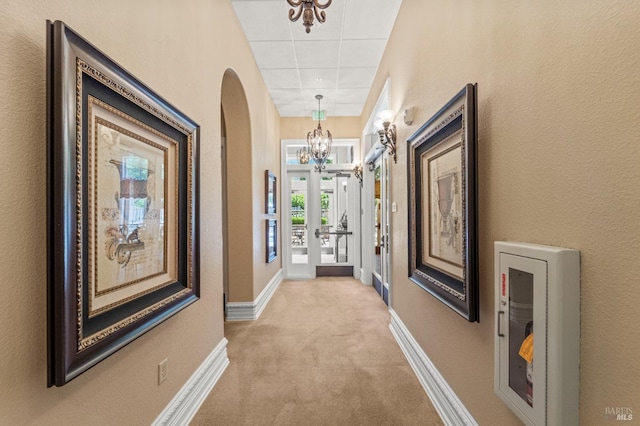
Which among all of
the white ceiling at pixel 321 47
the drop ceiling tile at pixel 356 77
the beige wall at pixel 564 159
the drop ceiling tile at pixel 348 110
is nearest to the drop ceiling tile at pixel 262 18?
the white ceiling at pixel 321 47

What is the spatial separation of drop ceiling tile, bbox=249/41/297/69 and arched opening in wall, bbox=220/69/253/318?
833mm

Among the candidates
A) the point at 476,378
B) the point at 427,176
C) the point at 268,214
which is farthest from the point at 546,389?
the point at 268,214

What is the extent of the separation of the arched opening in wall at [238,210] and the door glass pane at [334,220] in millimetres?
2579

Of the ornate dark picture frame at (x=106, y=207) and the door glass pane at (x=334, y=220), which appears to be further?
the door glass pane at (x=334, y=220)

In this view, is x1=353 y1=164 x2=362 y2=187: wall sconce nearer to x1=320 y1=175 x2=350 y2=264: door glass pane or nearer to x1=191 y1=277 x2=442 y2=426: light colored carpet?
x1=320 y1=175 x2=350 y2=264: door glass pane

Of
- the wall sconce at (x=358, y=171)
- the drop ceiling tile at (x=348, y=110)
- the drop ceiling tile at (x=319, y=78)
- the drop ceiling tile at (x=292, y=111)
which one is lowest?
the wall sconce at (x=358, y=171)

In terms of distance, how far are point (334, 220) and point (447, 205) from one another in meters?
4.41

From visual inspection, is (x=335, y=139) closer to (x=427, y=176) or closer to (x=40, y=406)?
(x=427, y=176)

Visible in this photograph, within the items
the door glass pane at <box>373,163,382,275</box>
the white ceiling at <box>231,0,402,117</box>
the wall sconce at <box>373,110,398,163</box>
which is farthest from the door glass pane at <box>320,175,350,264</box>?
the wall sconce at <box>373,110,398,163</box>

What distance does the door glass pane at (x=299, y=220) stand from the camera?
6.03m

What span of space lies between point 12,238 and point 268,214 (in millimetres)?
3663

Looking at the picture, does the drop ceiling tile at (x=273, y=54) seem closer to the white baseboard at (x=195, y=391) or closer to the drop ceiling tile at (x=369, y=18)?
the drop ceiling tile at (x=369, y=18)

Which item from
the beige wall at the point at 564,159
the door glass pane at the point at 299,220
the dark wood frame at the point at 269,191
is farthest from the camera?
the door glass pane at the point at 299,220

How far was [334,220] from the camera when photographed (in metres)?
6.14
